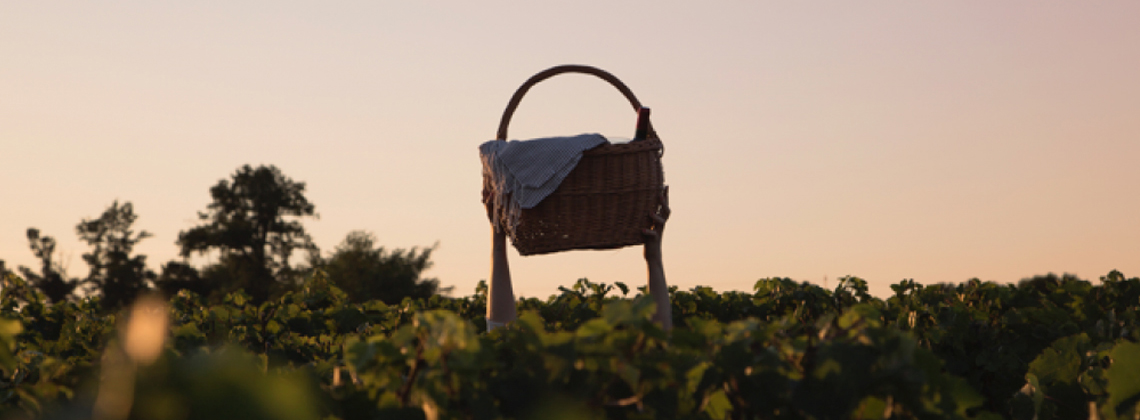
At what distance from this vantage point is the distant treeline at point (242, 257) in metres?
49.7

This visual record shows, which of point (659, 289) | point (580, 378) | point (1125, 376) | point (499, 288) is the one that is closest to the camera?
point (580, 378)

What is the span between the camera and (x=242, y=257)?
5194 centimetres

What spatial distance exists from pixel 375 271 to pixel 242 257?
8485 millimetres

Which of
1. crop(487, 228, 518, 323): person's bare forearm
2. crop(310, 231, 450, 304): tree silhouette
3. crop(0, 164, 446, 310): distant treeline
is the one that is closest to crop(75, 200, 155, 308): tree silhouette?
crop(0, 164, 446, 310): distant treeline

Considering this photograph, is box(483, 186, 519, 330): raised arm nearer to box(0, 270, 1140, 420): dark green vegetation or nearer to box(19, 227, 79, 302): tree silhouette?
box(0, 270, 1140, 420): dark green vegetation

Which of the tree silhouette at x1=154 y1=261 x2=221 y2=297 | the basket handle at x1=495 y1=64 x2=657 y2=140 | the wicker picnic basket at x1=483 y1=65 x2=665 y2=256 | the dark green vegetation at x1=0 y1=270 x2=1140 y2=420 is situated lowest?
the dark green vegetation at x1=0 y1=270 x2=1140 y2=420

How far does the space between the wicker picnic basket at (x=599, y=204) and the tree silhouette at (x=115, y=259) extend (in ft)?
163

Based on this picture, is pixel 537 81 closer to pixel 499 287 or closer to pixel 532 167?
pixel 532 167

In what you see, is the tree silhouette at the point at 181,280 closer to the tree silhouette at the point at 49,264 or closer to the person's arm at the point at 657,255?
the tree silhouette at the point at 49,264

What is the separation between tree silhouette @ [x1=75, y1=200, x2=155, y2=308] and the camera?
165 feet

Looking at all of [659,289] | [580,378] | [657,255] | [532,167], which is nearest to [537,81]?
[532,167]

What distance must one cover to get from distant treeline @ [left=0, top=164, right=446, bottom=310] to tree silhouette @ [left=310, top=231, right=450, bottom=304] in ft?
0.18

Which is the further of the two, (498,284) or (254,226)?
(254,226)

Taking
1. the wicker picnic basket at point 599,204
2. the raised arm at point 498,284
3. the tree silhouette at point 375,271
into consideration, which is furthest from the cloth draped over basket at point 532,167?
the tree silhouette at point 375,271
